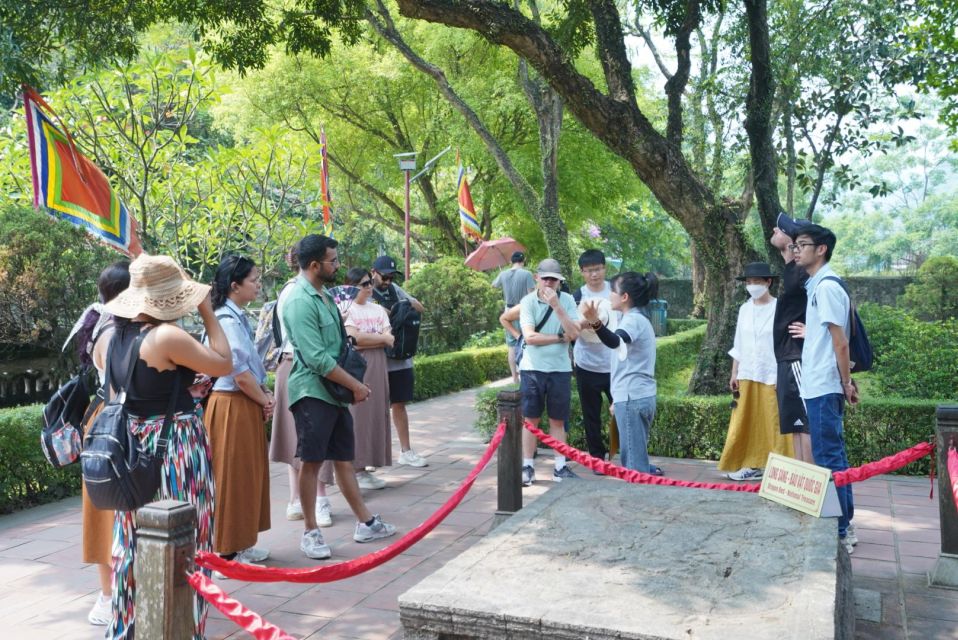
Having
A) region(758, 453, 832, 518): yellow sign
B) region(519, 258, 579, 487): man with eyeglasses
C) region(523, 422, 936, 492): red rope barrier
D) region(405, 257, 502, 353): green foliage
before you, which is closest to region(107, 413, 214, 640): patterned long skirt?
region(523, 422, 936, 492): red rope barrier

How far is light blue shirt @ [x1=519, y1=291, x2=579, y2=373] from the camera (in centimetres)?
702

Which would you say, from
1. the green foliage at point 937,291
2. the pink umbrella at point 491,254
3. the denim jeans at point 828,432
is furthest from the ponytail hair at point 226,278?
the green foliage at point 937,291

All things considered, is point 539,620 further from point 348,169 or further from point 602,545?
point 348,169

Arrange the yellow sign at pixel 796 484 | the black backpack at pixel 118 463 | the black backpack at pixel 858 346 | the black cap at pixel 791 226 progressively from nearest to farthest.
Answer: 1. the black backpack at pixel 118 463
2. the yellow sign at pixel 796 484
3. the black backpack at pixel 858 346
4. the black cap at pixel 791 226

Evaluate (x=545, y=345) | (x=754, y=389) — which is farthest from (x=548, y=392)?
(x=754, y=389)

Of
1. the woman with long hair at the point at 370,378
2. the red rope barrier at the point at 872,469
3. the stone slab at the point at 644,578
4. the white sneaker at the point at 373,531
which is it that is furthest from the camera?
the woman with long hair at the point at 370,378

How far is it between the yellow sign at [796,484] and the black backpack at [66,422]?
3.63 metres

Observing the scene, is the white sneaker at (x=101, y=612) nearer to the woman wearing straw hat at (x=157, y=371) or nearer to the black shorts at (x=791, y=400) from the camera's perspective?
the woman wearing straw hat at (x=157, y=371)

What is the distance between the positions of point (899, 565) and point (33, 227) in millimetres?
10304

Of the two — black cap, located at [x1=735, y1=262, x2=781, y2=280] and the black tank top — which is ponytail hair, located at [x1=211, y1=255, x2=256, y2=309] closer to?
the black tank top

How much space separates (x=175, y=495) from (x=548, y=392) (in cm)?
377

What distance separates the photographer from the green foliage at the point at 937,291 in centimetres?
2028

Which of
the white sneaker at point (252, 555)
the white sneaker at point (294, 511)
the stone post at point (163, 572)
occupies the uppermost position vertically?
the stone post at point (163, 572)

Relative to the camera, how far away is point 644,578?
3.50 metres
